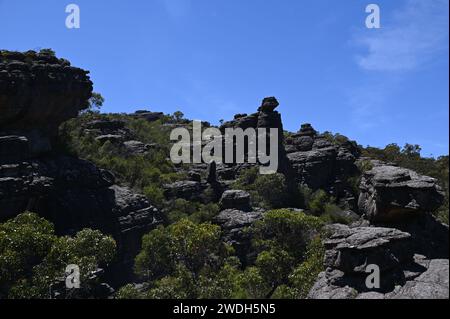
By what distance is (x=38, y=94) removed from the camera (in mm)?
60500

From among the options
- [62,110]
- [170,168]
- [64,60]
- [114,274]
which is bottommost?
[114,274]

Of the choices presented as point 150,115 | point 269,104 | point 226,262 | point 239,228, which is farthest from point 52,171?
point 150,115

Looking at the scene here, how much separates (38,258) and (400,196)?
34.6m

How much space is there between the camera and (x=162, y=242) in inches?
1876

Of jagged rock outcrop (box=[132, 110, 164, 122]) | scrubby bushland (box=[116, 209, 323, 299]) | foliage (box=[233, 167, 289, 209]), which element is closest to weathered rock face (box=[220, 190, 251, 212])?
foliage (box=[233, 167, 289, 209])

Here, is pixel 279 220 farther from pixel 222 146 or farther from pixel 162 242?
pixel 222 146

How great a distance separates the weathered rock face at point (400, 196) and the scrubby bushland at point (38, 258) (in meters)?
28.2

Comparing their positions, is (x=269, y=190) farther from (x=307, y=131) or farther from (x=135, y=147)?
(x=135, y=147)

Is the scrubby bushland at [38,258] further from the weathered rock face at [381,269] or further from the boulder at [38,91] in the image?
the weathered rock face at [381,269]

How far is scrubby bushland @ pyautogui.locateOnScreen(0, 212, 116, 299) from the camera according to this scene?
123 ft

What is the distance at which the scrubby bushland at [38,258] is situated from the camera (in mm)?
37562

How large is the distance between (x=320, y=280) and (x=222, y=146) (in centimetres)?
6516

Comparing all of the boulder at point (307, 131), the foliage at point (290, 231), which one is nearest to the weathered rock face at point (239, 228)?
the foliage at point (290, 231)
